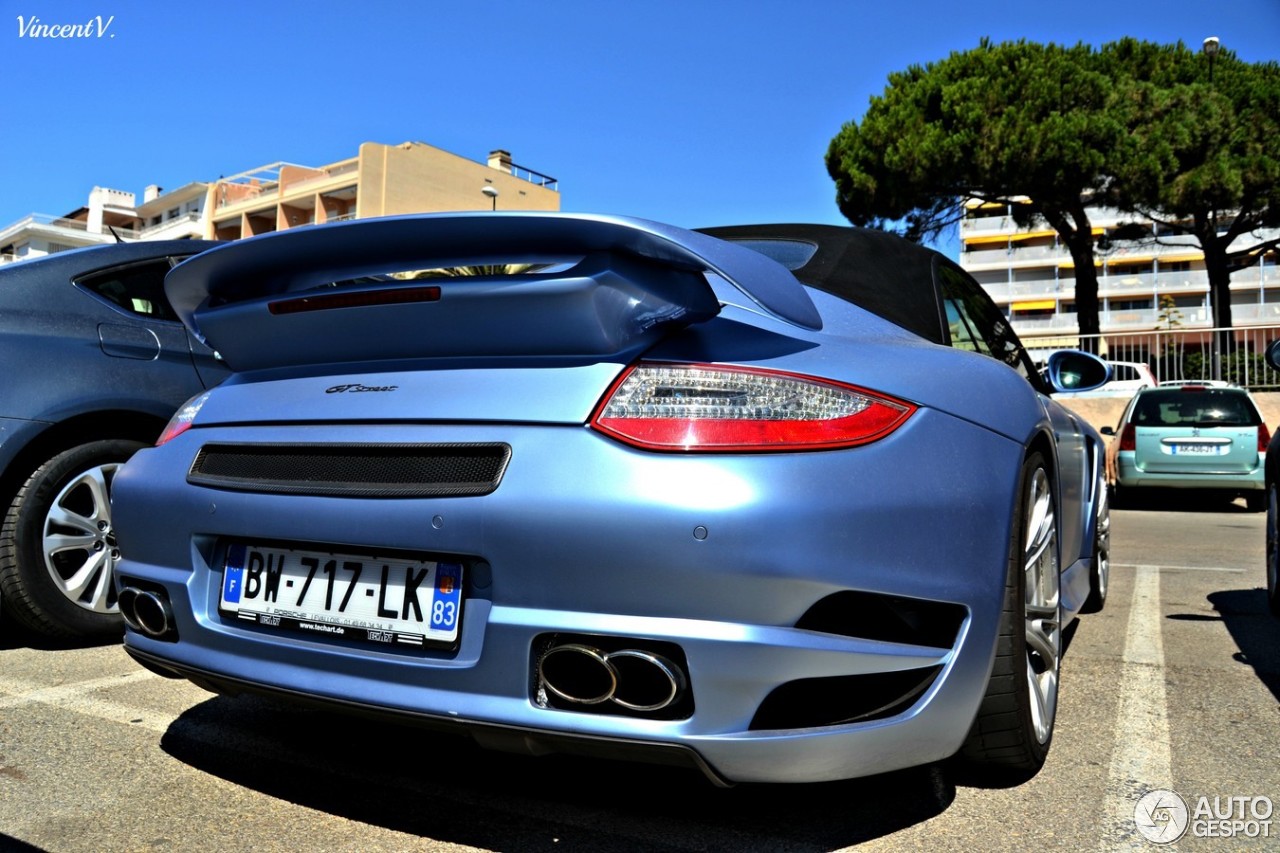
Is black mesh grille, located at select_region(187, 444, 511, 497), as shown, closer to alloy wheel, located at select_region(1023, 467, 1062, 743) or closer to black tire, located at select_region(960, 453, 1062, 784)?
black tire, located at select_region(960, 453, 1062, 784)

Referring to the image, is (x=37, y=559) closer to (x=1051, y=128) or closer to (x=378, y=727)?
(x=378, y=727)

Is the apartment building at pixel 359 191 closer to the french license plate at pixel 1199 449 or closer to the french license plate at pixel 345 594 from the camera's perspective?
the french license plate at pixel 1199 449

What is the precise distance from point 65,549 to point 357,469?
2208mm

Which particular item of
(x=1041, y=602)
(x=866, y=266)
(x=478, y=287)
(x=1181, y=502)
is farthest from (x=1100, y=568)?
(x=1181, y=502)

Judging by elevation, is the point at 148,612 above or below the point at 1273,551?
above

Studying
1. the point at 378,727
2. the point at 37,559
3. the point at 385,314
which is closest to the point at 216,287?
the point at 385,314

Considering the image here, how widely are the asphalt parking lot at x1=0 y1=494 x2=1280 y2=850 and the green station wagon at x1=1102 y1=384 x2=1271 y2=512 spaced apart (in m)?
9.17

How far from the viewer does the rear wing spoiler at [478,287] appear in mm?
1905

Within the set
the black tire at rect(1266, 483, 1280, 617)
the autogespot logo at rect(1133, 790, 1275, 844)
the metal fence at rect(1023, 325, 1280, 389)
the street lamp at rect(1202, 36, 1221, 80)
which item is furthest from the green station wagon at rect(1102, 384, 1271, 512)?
the street lamp at rect(1202, 36, 1221, 80)

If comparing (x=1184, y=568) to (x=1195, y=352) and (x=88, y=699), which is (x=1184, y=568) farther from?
(x=1195, y=352)

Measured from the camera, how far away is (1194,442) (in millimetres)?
11609

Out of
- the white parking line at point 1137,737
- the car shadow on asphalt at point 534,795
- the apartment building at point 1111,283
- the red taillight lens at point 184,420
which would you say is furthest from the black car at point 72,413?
the apartment building at point 1111,283

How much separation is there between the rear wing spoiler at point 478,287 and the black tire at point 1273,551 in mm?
3542

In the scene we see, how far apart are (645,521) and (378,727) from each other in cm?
138
